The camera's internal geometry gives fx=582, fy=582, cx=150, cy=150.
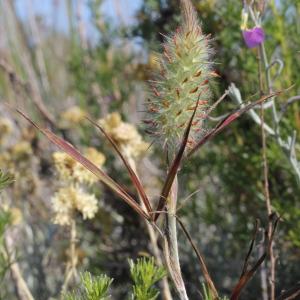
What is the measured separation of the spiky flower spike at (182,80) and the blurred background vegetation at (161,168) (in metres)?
0.66

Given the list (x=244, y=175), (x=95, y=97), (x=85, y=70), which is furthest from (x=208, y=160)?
(x=85, y=70)

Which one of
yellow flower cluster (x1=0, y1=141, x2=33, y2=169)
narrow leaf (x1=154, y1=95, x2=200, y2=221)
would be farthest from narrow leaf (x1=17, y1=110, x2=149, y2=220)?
yellow flower cluster (x1=0, y1=141, x2=33, y2=169)

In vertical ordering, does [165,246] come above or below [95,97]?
below

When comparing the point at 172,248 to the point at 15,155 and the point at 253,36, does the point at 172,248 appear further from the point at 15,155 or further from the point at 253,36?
the point at 15,155

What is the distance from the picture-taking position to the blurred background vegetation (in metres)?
1.54

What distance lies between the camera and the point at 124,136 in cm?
128

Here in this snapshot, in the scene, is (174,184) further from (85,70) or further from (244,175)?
(85,70)

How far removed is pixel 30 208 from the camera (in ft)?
6.96

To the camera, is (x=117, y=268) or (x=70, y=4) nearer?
(x=117, y=268)

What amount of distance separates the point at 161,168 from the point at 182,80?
1.13 m

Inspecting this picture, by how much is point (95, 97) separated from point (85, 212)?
1.08 m

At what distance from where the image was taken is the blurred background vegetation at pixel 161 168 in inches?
60.8

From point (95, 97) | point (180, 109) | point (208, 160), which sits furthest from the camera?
point (95, 97)

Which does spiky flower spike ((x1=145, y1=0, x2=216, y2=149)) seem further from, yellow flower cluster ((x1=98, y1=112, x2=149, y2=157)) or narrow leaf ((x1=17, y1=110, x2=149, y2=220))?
yellow flower cluster ((x1=98, y1=112, x2=149, y2=157))
